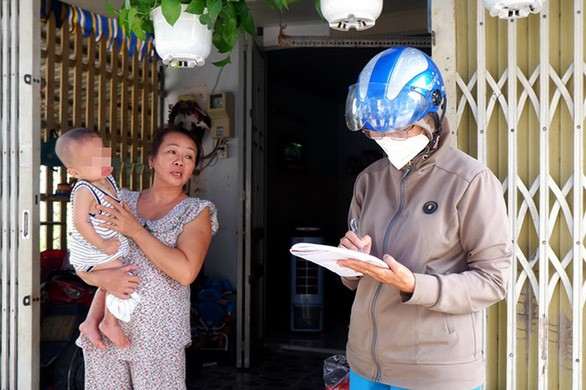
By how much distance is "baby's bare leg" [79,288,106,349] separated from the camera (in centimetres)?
207

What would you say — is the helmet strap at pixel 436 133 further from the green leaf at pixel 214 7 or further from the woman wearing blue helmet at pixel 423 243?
the green leaf at pixel 214 7

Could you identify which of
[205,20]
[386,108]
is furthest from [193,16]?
[386,108]

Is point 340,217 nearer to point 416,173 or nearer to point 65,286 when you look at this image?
point 65,286

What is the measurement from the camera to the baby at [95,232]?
204 cm

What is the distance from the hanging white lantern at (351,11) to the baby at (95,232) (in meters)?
0.98

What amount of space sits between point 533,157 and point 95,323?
5.74 feet

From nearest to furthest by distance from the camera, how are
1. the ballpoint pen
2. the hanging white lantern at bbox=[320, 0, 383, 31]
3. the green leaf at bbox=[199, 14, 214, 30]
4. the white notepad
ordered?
the white notepad < the ballpoint pen < the hanging white lantern at bbox=[320, 0, 383, 31] < the green leaf at bbox=[199, 14, 214, 30]

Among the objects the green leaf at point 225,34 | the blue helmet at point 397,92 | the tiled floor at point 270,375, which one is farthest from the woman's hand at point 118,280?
the tiled floor at point 270,375

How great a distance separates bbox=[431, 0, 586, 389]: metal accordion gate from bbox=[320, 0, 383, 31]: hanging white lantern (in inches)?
21.8

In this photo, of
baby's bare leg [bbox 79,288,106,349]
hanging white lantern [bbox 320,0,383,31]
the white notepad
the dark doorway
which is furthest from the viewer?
the dark doorway

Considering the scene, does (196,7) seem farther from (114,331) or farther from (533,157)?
(533,157)

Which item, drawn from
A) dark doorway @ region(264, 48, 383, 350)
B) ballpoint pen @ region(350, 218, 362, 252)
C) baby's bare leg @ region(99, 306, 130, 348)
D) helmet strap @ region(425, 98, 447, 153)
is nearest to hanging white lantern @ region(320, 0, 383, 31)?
helmet strap @ region(425, 98, 447, 153)

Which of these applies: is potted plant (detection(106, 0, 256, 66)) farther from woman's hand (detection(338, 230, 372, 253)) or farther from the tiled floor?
the tiled floor

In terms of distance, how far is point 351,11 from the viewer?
1.85 m
